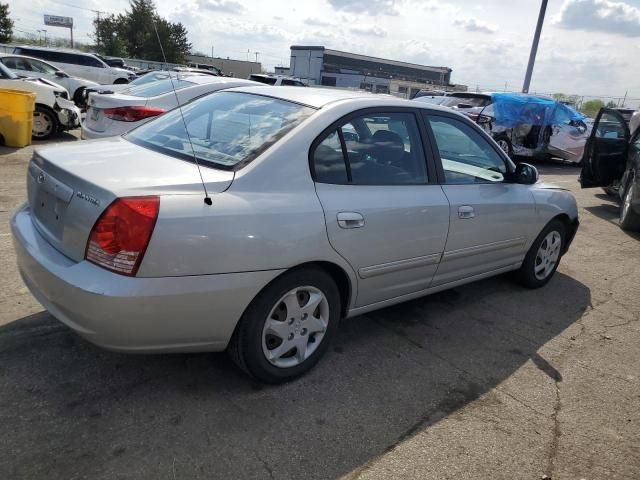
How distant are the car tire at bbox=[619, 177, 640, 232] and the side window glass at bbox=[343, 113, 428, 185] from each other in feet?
18.0

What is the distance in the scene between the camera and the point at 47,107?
34.0 ft

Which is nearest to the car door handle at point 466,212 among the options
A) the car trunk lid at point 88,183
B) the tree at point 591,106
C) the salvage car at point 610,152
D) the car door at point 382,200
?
the car door at point 382,200

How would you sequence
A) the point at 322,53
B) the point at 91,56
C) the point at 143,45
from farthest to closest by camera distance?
1. the point at 322,53
2. the point at 143,45
3. the point at 91,56

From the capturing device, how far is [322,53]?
7050cm

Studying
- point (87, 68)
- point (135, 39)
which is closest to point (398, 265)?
point (87, 68)

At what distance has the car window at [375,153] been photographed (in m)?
2.99

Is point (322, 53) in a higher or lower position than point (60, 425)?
higher

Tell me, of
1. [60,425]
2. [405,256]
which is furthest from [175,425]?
[405,256]

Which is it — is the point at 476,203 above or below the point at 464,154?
below

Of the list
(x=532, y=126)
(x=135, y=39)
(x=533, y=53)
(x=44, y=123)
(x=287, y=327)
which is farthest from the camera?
(x=135, y=39)

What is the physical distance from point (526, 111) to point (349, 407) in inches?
471

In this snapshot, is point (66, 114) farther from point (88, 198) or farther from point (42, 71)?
point (88, 198)

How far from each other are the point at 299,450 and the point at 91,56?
22.6 metres

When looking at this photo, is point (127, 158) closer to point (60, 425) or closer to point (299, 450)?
point (60, 425)
